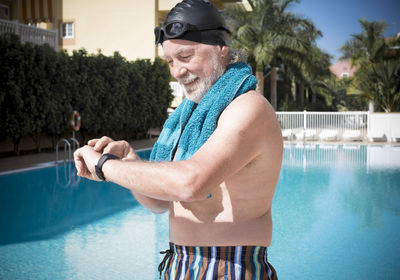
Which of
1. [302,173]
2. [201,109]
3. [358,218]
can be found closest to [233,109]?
[201,109]

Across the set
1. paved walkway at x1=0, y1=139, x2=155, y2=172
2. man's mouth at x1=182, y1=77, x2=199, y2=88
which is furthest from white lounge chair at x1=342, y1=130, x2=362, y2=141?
man's mouth at x1=182, y1=77, x2=199, y2=88

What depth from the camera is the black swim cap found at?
130 centimetres

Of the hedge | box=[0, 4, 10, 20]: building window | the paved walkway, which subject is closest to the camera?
the paved walkway

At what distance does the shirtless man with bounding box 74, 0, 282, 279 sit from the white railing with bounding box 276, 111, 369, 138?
22010mm

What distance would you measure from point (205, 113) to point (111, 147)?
311 millimetres

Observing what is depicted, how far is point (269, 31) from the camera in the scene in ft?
84.4

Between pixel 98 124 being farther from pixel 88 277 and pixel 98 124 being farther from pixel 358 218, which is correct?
pixel 88 277

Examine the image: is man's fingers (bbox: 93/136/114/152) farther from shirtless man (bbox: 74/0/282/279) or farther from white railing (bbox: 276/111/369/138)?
white railing (bbox: 276/111/369/138)

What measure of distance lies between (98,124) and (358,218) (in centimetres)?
1211

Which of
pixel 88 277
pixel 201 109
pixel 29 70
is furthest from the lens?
pixel 29 70

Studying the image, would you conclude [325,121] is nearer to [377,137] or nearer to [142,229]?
[377,137]

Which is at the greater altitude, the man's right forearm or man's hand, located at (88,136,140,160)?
man's hand, located at (88,136,140,160)

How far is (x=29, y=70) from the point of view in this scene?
45.8 feet

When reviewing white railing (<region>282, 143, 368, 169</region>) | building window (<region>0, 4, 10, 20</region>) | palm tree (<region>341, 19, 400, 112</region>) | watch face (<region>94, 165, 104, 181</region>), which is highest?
building window (<region>0, 4, 10, 20</region>)
